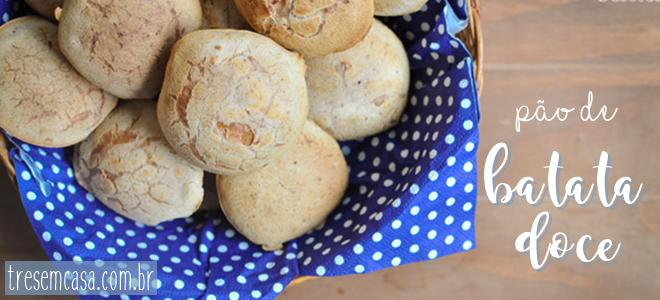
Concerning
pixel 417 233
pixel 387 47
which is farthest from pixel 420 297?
pixel 387 47

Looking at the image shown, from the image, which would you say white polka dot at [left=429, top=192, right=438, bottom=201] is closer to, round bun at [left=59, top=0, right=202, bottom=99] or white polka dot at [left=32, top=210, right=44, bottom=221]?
round bun at [left=59, top=0, right=202, bottom=99]

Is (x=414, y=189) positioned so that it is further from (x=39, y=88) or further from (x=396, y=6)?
(x=39, y=88)

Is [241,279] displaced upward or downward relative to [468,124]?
downward

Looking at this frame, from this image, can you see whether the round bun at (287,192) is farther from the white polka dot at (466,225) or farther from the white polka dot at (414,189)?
the white polka dot at (466,225)

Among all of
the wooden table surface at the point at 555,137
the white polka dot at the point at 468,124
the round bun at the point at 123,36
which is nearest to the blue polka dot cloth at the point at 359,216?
the white polka dot at the point at 468,124

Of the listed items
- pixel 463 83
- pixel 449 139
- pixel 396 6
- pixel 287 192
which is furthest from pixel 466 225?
pixel 396 6

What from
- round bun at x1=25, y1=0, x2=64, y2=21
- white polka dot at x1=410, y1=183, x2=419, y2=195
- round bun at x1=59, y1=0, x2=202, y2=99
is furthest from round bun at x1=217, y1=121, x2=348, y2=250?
round bun at x1=25, y1=0, x2=64, y2=21
